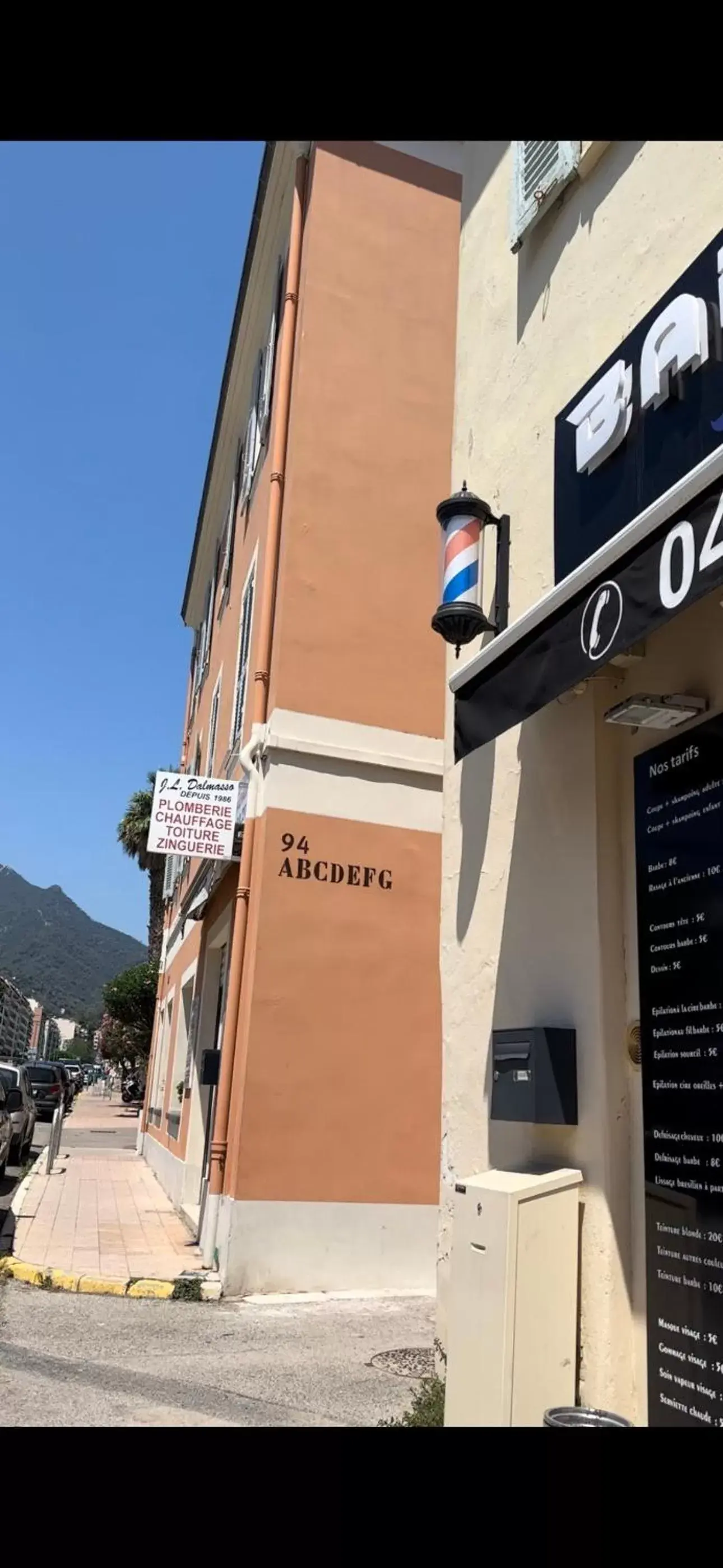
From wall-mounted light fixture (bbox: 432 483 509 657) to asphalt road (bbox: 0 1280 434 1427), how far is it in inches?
155

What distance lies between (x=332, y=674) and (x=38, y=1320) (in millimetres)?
5691

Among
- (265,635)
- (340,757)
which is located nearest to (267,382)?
(265,635)

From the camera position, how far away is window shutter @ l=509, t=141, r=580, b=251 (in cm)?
537

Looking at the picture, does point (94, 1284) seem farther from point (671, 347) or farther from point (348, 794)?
point (671, 347)

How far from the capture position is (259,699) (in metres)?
10.2

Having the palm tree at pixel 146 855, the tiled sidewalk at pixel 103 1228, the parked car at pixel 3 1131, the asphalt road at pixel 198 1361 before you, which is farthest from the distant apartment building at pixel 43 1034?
the asphalt road at pixel 198 1361

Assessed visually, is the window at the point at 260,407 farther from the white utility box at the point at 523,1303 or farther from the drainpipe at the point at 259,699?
the white utility box at the point at 523,1303

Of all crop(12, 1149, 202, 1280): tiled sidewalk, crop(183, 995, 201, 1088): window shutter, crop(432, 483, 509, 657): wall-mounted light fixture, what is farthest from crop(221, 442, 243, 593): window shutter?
crop(432, 483, 509, 657): wall-mounted light fixture

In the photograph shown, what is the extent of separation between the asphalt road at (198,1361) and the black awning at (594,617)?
3.62 metres

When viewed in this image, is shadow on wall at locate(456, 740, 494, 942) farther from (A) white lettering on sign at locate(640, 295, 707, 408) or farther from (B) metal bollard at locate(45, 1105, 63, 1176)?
(B) metal bollard at locate(45, 1105, 63, 1176)

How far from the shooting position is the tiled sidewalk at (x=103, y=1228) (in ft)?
30.3
